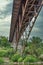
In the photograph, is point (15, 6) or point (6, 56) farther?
point (6, 56)

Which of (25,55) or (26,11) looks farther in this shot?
(25,55)

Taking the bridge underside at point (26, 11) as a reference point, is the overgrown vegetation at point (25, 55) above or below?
below

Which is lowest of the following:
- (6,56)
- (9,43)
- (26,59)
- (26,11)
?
(9,43)

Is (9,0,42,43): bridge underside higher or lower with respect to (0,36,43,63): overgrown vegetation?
higher

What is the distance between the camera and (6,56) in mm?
35188

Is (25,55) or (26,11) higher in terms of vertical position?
(26,11)

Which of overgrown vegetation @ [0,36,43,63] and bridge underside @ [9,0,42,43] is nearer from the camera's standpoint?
bridge underside @ [9,0,42,43]

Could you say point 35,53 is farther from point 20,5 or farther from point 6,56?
point 20,5

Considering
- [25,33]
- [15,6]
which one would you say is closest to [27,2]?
[15,6]

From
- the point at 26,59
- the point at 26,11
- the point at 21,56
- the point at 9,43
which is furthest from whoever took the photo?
the point at 9,43

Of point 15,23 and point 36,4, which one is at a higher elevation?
point 36,4

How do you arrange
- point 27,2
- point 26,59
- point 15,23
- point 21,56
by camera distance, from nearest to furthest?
point 27,2, point 26,59, point 21,56, point 15,23

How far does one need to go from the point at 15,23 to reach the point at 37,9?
402 inches

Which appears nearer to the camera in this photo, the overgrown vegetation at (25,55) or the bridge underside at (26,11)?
the bridge underside at (26,11)
